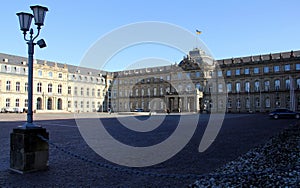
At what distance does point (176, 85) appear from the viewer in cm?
7675

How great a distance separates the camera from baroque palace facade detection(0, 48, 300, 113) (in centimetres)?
6112

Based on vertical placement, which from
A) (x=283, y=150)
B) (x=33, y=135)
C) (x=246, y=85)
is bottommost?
(x=283, y=150)

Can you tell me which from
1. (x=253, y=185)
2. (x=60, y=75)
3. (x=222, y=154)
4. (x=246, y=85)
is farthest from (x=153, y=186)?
(x=60, y=75)

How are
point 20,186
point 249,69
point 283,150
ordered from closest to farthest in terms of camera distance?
point 20,186 < point 283,150 < point 249,69

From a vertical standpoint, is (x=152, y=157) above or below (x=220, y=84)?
below

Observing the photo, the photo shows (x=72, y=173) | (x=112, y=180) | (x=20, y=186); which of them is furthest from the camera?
(x=72, y=173)

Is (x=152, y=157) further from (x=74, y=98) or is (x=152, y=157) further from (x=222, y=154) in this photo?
(x=74, y=98)

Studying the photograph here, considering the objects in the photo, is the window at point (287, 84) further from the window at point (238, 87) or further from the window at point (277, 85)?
the window at point (238, 87)

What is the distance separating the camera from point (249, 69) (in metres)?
65.6

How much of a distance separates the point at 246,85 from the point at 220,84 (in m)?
6.44

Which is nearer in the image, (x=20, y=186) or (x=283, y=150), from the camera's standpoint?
(x=20, y=186)

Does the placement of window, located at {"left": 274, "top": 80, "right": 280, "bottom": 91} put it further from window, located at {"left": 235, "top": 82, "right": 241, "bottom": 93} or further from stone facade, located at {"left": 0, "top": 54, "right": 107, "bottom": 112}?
stone facade, located at {"left": 0, "top": 54, "right": 107, "bottom": 112}

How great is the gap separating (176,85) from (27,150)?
72.1 metres

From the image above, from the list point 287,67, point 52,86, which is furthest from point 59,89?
point 287,67
